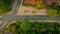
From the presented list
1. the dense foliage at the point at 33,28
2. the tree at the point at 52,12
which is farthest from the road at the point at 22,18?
the dense foliage at the point at 33,28

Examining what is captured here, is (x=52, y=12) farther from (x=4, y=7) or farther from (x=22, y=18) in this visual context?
(x=4, y=7)

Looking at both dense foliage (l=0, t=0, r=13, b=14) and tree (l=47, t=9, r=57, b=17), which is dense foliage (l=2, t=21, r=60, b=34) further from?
dense foliage (l=0, t=0, r=13, b=14)

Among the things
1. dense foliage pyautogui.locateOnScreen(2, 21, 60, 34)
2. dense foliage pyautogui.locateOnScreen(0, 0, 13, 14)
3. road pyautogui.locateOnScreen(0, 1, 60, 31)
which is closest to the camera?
dense foliage pyautogui.locateOnScreen(2, 21, 60, 34)

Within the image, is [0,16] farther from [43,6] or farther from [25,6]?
[43,6]

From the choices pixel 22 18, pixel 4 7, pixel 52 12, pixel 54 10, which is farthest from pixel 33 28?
pixel 4 7

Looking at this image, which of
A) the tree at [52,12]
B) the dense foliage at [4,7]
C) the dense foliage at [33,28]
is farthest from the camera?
the dense foliage at [4,7]

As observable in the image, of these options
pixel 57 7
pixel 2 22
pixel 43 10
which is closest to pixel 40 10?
pixel 43 10

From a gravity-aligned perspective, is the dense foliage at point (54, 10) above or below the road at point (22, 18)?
above

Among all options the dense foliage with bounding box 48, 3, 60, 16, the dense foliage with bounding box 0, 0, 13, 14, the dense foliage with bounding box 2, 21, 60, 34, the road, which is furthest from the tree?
the dense foliage with bounding box 0, 0, 13, 14

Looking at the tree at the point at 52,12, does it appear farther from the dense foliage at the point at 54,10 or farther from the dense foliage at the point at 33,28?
the dense foliage at the point at 33,28
